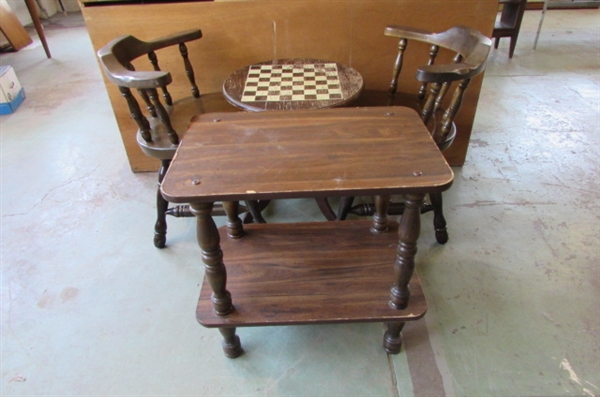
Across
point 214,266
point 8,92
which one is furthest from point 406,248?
point 8,92

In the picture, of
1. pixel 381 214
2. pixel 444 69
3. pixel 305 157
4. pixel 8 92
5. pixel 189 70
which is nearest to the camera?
pixel 305 157

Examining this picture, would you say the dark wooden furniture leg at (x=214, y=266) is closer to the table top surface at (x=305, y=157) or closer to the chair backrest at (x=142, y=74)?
the table top surface at (x=305, y=157)

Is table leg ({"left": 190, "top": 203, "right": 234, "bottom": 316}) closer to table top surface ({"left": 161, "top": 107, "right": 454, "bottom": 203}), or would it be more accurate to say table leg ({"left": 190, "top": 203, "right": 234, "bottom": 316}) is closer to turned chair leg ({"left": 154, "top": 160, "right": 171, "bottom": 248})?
table top surface ({"left": 161, "top": 107, "right": 454, "bottom": 203})

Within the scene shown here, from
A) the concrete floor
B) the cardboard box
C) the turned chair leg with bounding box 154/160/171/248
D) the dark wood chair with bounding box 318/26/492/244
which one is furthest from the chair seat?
the cardboard box

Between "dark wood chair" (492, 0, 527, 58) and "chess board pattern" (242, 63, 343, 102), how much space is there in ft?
8.78

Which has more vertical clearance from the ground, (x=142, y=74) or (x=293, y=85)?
(x=142, y=74)

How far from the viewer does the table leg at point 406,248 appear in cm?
108

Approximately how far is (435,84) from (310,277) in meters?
0.85

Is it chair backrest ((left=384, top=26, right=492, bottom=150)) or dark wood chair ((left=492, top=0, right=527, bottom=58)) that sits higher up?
chair backrest ((left=384, top=26, right=492, bottom=150))

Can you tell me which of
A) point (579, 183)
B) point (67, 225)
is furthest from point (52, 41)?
point (579, 183)

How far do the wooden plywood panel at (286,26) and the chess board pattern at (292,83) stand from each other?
0.58 feet

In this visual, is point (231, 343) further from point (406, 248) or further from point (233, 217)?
point (406, 248)

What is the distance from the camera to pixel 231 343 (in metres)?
1.38

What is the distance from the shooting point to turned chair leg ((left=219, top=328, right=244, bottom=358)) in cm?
135
